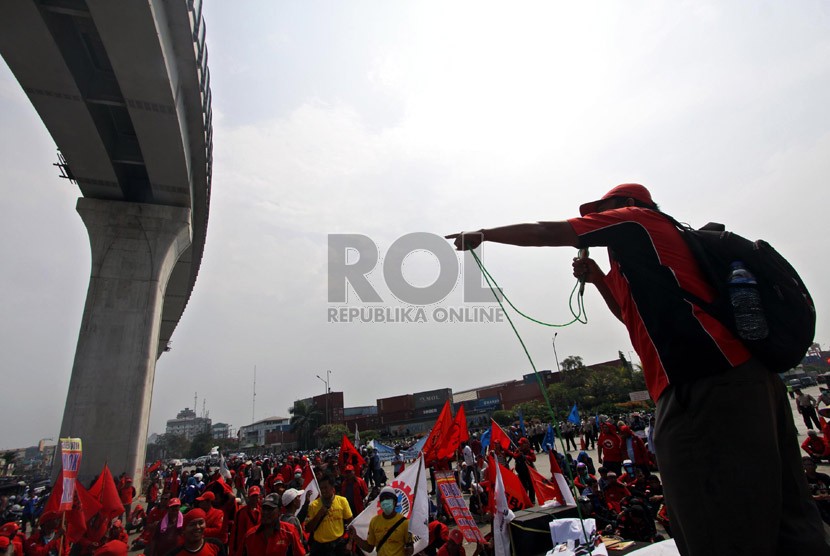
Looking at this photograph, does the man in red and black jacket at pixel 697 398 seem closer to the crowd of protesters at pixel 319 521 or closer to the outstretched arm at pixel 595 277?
the outstretched arm at pixel 595 277

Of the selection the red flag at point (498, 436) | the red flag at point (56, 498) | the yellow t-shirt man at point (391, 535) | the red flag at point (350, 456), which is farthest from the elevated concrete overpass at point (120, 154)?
the yellow t-shirt man at point (391, 535)

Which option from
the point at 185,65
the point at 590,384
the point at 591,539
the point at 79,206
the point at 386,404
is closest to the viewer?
the point at 591,539

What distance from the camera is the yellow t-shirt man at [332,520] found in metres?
5.71

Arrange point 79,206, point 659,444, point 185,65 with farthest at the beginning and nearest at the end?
point 79,206, point 185,65, point 659,444

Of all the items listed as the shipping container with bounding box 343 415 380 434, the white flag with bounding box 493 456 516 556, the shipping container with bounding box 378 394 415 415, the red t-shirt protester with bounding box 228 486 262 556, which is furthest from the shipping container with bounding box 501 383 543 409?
the red t-shirt protester with bounding box 228 486 262 556

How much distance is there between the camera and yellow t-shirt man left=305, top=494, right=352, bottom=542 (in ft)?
18.7

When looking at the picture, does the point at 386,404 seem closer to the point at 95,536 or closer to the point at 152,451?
the point at 95,536

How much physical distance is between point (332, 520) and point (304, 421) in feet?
223

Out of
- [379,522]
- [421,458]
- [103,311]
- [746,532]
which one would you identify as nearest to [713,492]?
[746,532]

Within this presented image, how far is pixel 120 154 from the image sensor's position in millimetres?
16172

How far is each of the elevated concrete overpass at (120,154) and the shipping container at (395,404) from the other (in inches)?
2542

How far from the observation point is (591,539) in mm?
4566

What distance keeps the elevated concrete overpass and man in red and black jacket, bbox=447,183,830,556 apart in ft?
43.7

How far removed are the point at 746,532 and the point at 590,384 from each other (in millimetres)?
56028
